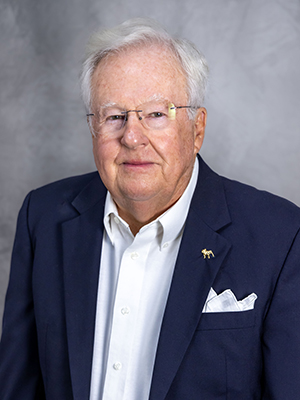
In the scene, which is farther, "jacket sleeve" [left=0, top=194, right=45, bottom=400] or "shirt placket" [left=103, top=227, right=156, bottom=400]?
"jacket sleeve" [left=0, top=194, right=45, bottom=400]

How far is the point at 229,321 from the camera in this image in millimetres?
1676

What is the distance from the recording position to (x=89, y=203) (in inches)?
79.7

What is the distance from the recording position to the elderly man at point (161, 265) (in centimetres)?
167

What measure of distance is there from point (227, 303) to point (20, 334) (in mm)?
835

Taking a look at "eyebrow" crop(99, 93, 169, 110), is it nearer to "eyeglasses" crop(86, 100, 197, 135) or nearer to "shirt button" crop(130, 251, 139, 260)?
"eyeglasses" crop(86, 100, 197, 135)

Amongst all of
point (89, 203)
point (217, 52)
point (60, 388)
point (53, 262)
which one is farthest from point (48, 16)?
point (60, 388)

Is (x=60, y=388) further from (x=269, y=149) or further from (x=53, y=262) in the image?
(x=269, y=149)

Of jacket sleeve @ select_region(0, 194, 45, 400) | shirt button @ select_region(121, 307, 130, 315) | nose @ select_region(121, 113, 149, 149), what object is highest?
nose @ select_region(121, 113, 149, 149)

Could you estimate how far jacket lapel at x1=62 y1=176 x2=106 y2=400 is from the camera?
177cm

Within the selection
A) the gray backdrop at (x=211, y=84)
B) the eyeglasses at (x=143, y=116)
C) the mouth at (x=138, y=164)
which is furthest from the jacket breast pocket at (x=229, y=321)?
the gray backdrop at (x=211, y=84)

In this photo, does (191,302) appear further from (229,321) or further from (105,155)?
(105,155)

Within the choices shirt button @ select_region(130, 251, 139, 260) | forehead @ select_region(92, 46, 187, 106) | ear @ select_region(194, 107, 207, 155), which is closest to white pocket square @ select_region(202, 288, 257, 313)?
shirt button @ select_region(130, 251, 139, 260)

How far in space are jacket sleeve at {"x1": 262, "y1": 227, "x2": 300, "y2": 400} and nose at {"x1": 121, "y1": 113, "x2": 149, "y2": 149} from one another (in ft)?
2.03

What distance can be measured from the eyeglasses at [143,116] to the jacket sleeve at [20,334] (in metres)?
0.56
